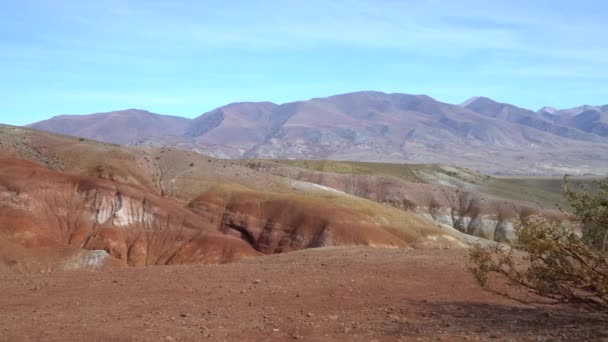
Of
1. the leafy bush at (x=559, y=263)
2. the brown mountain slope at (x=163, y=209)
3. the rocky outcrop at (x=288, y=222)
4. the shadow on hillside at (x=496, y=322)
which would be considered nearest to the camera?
the shadow on hillside at (x=496, y=322)

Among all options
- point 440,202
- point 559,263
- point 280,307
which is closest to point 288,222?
point 280,307

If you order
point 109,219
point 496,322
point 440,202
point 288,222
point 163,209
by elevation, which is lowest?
point 440,202

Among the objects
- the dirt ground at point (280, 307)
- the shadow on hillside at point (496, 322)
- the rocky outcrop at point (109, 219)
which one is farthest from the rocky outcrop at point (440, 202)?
the shadow on hillside at point (496, 322)

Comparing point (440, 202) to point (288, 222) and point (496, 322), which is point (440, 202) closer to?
point (288, 222)

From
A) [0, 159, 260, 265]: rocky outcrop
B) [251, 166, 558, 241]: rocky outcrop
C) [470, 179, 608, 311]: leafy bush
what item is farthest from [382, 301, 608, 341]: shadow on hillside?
[251, 166, 558, 241]: rocky outcrop

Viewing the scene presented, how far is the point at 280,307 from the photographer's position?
48.5 feet

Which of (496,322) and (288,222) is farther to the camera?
(288,222)

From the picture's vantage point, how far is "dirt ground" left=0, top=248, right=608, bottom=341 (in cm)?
1263

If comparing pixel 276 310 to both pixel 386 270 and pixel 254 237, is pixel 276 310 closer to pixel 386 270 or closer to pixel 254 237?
pixel 386 270

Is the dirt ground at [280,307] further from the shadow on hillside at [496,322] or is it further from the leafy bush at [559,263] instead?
the leafy bush at [559,263]

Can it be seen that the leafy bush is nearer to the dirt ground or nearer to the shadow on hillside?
the shadow on hillside

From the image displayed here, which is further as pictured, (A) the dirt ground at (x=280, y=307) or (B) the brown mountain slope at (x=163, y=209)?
(B) the brown mountain slope at (x=163, y=209)

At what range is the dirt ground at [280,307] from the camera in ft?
41.4

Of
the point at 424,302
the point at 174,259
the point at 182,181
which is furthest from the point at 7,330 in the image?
the point at 182,181
